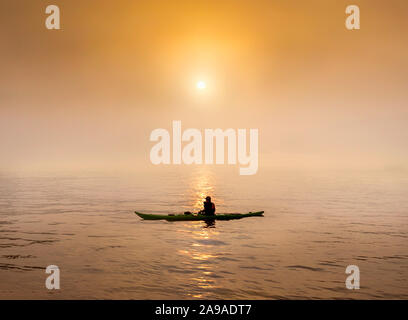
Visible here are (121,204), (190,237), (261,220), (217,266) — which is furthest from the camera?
(121,204)

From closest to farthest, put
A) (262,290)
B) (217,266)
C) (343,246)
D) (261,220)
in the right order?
1. (262,290)
2. (217,266)
3. (343,246)
4. (261,220)

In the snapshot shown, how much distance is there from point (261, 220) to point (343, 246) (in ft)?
35.0

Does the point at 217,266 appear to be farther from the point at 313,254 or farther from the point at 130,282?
the point at 313,254

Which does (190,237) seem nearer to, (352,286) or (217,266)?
(217,266)

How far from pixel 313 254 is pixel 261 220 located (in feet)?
40.8

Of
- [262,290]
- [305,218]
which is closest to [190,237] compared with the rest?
[262,290]

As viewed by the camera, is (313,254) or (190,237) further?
(190,237)

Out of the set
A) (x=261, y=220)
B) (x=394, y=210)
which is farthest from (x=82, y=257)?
(x=394, y=210)

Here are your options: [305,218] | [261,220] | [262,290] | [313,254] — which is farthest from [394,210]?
[262,290]

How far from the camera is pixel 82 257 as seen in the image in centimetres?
2053
